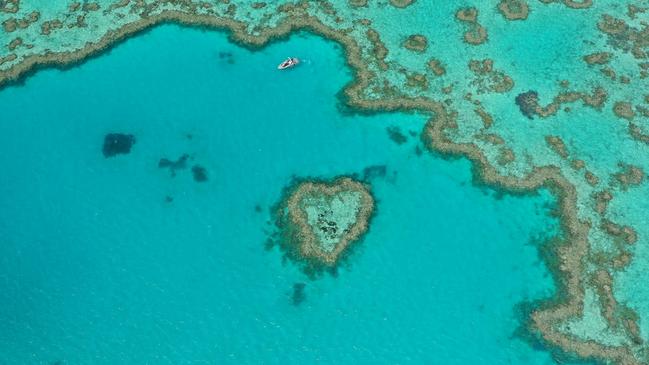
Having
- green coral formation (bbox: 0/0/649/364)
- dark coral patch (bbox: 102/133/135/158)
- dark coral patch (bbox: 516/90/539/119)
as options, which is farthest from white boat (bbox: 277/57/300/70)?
dark coral patch (bbox: 516/90/539/119)

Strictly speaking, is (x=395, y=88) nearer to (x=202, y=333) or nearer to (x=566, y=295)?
(x=566, y=295)

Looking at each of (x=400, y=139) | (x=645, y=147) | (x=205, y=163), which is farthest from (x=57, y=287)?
(x=645, y=147)

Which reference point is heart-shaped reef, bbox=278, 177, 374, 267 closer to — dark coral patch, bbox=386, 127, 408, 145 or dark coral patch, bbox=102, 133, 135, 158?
dark coral patch, bbox=386, 127, 408, 145

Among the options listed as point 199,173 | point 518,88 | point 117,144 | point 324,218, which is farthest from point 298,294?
point 518,88

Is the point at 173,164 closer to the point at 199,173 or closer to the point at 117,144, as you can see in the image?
the point at 199,173

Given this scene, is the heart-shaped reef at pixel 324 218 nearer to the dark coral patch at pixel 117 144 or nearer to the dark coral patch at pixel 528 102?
the dark coral patch at pixel 117 144
